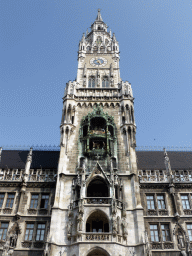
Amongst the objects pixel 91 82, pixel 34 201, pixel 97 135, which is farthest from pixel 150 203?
pixel 91 82

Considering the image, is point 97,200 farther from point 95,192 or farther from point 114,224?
point 114,224

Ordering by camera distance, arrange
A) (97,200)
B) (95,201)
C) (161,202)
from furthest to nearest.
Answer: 1. (161,202)
2. (97,200)
3. (95,201)

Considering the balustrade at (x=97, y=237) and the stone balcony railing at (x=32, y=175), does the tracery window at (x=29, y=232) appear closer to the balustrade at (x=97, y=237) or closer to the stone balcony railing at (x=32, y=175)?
the stone balcony railing at (x=32, y=175)

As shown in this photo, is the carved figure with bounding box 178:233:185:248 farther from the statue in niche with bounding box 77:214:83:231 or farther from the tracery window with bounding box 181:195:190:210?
the statue in niche with bounding box 77:214:83:231

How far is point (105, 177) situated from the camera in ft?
92.8

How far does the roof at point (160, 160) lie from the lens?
33656 millimetres

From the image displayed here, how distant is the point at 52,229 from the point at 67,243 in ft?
6.35

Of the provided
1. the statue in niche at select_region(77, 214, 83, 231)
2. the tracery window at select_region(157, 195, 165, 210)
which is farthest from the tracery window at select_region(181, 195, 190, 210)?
the statue in niche at select_region(77, 214, 83, 231)

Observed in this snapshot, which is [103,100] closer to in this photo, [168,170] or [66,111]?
[66,111]

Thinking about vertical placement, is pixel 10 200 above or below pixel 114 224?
above

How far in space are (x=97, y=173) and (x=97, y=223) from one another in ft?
17.0

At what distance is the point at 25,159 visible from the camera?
3456cm

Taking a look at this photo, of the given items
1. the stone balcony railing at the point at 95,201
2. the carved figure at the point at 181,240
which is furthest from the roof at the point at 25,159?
the carved figure at the point at 181,240

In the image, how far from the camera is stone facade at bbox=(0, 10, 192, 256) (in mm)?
24953
